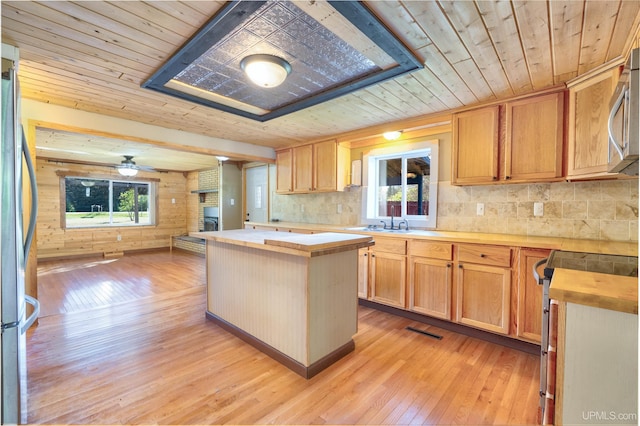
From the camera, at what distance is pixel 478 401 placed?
5.82 ft

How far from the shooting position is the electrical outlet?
106 inches

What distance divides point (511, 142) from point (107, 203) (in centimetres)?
832

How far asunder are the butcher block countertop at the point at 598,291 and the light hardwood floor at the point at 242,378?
108cm

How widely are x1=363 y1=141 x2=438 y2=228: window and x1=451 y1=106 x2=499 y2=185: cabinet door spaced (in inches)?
18.1

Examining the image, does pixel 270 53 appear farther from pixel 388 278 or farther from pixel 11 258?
pixel 388 278

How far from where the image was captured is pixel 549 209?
104 inches

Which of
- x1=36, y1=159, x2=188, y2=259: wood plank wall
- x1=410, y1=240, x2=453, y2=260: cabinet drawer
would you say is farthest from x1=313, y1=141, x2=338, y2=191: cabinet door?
x1=36, y1=159, x2=188, y2=259: wood plank wall

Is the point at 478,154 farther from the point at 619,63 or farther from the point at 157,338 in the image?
the point at 157,338

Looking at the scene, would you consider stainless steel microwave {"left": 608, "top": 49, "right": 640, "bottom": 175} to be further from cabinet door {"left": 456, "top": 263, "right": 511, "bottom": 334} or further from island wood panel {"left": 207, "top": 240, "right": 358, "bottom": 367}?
island wood panel {"left": 207, "top": 240, "right": 358, "bottom": 367}

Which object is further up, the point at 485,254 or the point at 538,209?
the point at 538,209

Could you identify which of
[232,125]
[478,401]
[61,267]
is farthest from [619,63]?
[61,267]

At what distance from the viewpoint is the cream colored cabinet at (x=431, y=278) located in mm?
2736

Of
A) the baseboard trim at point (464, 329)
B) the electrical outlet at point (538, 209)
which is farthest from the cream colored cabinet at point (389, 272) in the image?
the electrical outlet at point (538, 209)

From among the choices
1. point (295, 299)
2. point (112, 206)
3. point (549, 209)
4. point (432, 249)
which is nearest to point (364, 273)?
point (432, 249)
